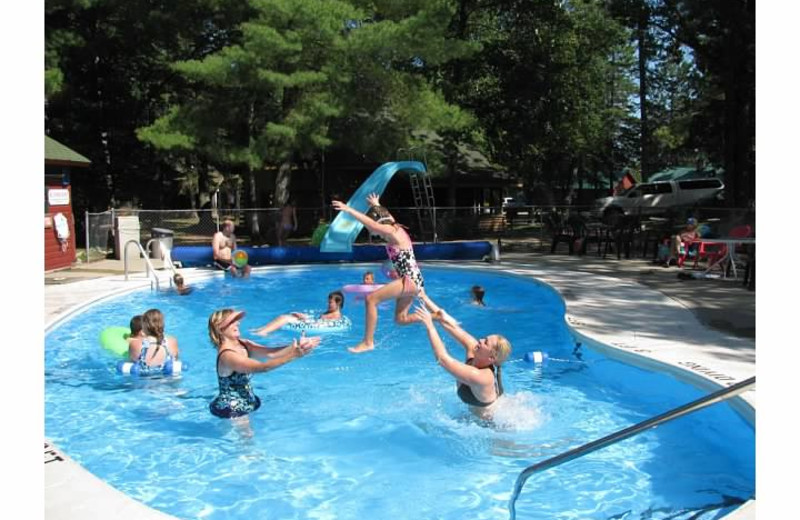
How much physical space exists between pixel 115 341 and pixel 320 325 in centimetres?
293

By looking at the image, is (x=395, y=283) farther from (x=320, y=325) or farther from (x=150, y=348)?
(x=150, y=348)

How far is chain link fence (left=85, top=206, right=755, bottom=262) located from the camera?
62.6ft

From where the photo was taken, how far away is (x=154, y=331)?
8023mm

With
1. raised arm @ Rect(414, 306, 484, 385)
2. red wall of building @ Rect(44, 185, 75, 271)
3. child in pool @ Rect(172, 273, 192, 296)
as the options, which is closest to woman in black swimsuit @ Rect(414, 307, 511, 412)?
raised arm @ Rect(414, 306, 484, 385)

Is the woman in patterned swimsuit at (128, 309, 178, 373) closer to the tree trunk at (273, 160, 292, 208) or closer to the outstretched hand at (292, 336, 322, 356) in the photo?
the outstretched hand at (292, 336, 322, 356)

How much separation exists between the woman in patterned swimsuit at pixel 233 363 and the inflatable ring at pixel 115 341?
3.46 metres

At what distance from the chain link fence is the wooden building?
0.86 meters

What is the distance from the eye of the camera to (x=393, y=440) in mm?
6598

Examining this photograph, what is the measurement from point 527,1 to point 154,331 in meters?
23.5

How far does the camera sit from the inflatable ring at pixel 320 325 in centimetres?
1058

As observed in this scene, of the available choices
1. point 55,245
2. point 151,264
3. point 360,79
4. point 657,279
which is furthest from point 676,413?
point 360,79
